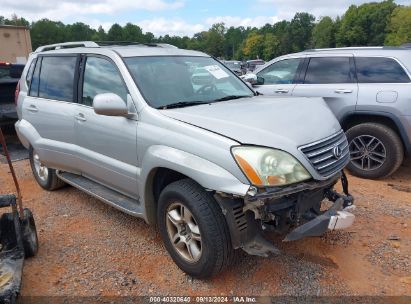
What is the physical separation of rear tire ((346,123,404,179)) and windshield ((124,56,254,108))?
210cm

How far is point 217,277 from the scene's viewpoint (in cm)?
317

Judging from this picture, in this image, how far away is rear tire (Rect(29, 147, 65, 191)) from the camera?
5.09 m

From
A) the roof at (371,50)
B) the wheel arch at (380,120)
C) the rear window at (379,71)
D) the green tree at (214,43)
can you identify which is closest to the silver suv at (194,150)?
the wheel arch at (380,120)

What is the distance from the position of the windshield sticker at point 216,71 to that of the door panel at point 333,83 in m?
2.11

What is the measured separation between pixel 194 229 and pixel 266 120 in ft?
3.38

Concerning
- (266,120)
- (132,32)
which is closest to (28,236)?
(266,120)

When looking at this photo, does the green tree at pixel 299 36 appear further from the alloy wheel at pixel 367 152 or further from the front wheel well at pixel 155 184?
the front wheel well at pixel 155 184

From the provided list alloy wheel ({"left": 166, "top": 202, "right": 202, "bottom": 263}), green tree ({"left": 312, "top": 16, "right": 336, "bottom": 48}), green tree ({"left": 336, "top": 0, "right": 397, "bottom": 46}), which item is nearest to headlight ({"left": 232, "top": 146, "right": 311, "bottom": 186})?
alloy wheel ({"left": 166, "top": 202, "right": 202, "bottom": 263})

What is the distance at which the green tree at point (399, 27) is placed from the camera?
6134 centimetres

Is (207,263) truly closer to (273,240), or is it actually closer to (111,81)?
(273,240)

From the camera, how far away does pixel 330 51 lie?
605 cm

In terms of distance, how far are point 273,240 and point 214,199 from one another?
1.13m

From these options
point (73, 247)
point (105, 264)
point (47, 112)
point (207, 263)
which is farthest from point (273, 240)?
point (47, 112)

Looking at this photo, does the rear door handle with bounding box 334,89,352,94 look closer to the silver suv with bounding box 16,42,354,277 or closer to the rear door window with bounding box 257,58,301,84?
the rear door window with bounding box 257,58,301,84
